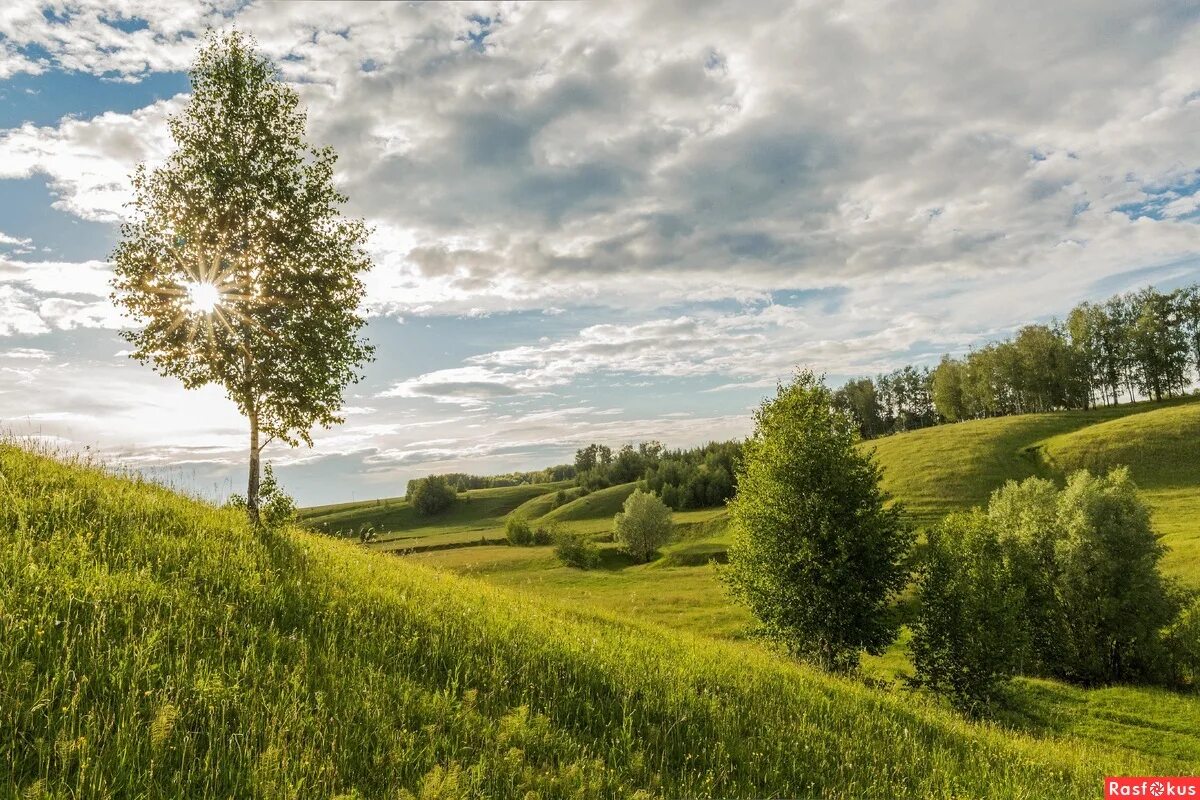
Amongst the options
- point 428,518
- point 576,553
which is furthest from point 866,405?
point 428,518

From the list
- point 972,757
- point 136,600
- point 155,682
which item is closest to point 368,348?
point 136,600

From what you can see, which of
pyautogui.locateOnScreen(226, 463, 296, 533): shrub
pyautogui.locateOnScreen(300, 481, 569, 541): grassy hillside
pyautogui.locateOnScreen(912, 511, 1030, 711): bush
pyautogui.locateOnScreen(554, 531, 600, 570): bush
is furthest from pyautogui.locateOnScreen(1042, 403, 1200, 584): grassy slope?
pyautogui.locateOnScreen(300, 481, 569, 541): grassy hillside

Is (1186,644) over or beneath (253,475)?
beneath

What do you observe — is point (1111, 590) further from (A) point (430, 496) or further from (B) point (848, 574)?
(A) point (430, 496)

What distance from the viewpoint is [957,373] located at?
155 m

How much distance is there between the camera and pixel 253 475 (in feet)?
52.1

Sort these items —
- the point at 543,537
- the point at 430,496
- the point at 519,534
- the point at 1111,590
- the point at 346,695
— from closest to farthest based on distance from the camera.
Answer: the point at 346,695 < the point at 1111,590 < the point at 519,534 < the point at 543,537 < the point at 430,496

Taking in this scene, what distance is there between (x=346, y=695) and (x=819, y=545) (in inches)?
962

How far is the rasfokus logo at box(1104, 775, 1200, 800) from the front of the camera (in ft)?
36.0

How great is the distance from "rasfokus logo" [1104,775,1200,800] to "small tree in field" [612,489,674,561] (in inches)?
3578

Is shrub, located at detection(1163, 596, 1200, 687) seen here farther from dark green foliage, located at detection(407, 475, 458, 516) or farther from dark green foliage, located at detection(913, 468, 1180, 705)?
dark green foliage, located at detection(407, 475, 458, 516)

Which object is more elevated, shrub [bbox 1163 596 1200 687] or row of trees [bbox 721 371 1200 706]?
row of trees [bbox 721 371 1200 706]

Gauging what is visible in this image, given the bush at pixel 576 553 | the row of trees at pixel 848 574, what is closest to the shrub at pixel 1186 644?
the row of trees at pixel 848 574

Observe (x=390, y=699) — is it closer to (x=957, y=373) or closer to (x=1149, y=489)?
(x=1149, y=489)
